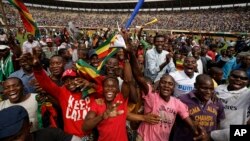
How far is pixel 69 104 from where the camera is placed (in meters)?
3.46

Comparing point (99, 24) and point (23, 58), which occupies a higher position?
point (99, 24)

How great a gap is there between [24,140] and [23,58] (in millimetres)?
1587

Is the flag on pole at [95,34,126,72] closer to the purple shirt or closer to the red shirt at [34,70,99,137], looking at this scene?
the red shirt at [34,70,99,137]

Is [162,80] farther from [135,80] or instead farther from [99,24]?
[99,24]

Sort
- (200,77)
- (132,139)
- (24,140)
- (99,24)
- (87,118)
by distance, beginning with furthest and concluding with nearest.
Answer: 1. (99,24)
2. (132,139)
3. (200,77)
4. (87,118)
5. (24,140)

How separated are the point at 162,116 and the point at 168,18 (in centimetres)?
4869

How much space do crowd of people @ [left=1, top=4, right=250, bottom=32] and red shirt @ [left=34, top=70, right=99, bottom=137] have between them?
94.2 feet

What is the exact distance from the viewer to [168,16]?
51250 mm

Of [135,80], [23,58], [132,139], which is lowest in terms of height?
[132,139]

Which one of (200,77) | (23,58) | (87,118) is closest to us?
(87,118)

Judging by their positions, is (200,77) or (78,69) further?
(78,69)

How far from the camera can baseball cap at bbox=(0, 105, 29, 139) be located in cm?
178

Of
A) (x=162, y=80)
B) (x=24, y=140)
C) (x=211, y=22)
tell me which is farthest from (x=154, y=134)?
(x=211, y=22)

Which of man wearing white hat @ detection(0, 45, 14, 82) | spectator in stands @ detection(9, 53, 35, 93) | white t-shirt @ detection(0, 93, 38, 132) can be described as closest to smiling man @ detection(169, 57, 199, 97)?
white t-shirt @ detection(0, 93, 38, 132)
